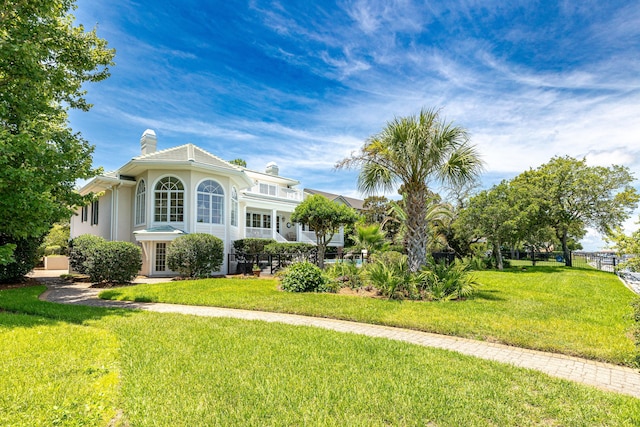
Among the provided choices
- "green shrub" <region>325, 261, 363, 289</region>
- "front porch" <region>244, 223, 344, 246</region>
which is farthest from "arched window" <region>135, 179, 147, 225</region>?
"green shrub" <region>325, 261, 363, 289</region>

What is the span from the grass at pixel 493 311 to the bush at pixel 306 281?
0.66 m

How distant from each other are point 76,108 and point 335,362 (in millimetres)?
15291

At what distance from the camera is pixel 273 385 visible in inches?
153

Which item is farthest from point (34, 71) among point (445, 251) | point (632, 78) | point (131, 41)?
point (445, 251)

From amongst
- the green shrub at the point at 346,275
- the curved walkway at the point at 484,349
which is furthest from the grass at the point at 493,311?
the green shrub at the point at 346,275

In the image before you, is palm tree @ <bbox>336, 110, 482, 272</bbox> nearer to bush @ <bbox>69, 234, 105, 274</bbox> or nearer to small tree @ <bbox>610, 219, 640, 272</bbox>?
small tree @ <bbox>610, 219, 640, 272</bbox>

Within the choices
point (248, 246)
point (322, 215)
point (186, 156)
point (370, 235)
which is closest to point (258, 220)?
point (248, 246)

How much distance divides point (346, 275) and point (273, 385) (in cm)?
889

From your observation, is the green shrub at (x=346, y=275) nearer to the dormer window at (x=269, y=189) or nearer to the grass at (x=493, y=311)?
the grass at (x=493, y=311)

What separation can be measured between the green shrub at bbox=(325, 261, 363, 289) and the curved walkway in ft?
12.9

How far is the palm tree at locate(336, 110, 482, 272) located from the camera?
408 inches

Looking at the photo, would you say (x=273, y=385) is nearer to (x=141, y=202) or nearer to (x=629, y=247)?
(x=629, y=247)

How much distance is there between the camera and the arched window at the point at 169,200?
17484 millimetres

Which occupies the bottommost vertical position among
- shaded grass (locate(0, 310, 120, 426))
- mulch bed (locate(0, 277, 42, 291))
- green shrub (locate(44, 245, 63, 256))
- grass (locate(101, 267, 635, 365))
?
grass (locate(101, 267, 635, 365))
